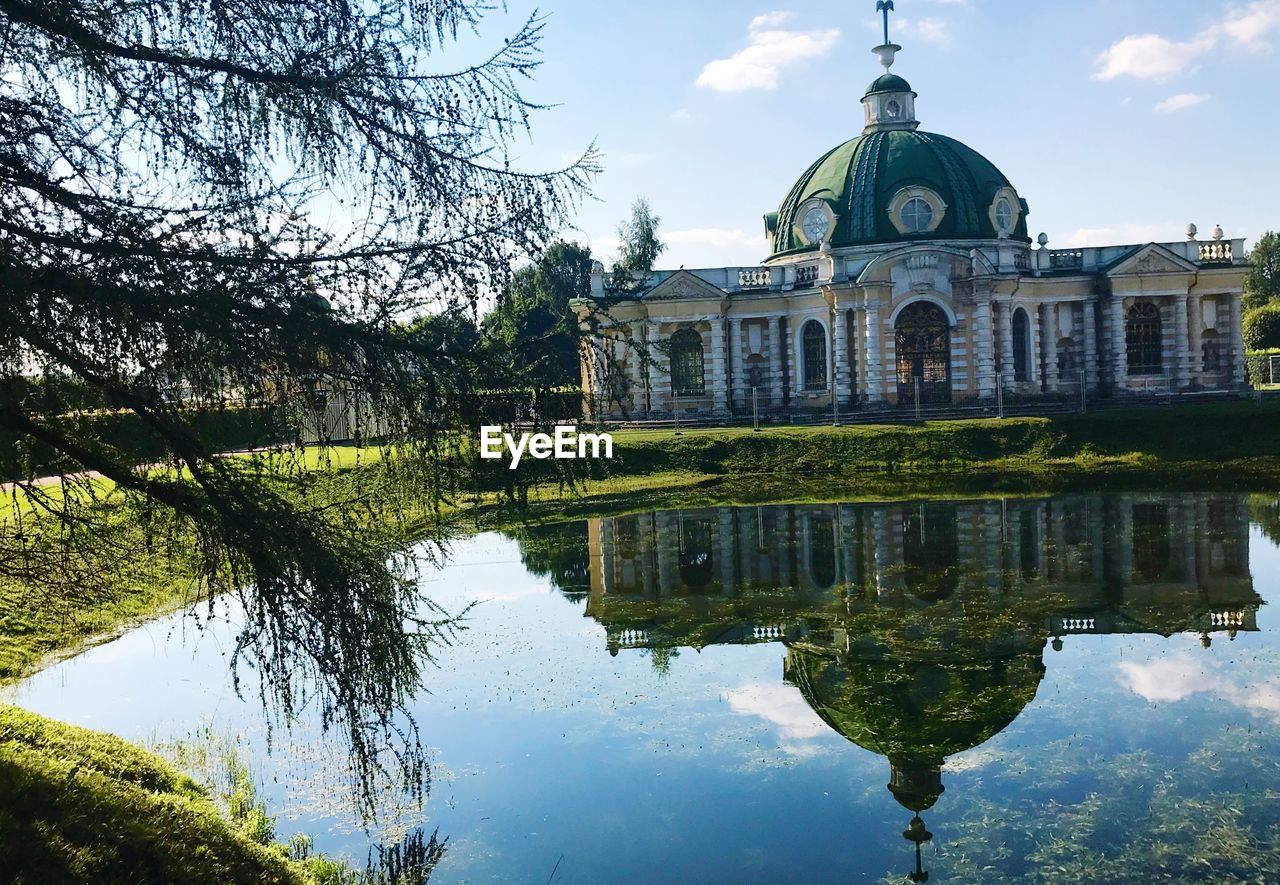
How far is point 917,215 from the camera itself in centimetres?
3559

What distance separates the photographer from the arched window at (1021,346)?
3581 centimetres

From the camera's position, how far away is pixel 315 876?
7.24 metres

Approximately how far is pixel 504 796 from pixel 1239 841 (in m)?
5.41

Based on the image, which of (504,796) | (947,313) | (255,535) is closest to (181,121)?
(255,535)

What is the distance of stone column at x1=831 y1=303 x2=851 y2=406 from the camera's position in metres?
35.1

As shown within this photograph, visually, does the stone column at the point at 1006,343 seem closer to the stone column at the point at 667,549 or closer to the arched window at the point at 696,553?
the stone column at the point at 667,549

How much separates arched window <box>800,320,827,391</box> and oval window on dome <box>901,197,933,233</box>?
440cm

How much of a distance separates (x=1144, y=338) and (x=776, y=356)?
40.7ft

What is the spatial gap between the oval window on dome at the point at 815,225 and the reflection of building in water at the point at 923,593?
1703cm

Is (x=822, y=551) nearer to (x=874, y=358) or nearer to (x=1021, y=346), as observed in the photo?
(x=874, y=358)

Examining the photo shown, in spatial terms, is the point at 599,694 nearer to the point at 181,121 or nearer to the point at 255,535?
the point at 255,535

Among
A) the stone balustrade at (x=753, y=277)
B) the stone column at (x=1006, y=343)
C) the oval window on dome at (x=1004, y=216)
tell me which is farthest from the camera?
the stone balustrade at (x=753, y=277)

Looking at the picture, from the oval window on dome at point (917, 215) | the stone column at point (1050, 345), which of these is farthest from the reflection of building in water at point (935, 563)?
the oval window on dome at point (917, 215)

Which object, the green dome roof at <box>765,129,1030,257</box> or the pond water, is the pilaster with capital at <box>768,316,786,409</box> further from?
the pond water
